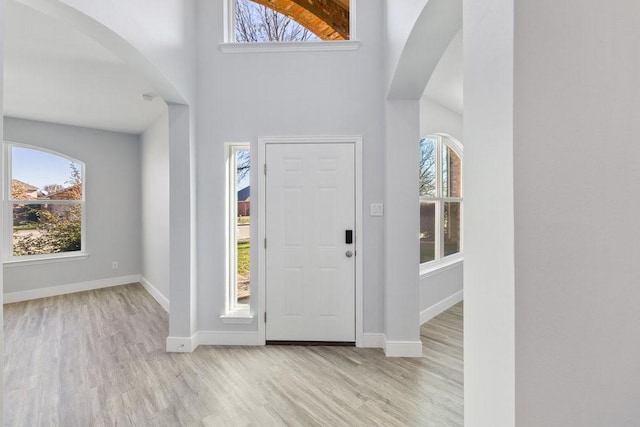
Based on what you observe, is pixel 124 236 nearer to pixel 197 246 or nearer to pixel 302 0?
pixel 197 246

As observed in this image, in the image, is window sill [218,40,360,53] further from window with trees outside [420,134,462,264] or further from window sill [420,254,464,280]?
window sill [420,254,464,280]

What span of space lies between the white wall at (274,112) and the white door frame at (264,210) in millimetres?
56

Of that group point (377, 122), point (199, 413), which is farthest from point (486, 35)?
point (199, 413)

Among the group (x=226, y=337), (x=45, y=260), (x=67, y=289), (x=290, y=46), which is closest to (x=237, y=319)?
(x=226, y=337)

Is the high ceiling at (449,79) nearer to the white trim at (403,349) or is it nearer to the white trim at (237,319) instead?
the white trim at (403,349)

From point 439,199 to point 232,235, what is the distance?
265 centimetres

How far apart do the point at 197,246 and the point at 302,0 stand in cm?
267

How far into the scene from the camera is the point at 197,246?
8.32ft

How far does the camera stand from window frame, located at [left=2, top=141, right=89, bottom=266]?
3684 mm

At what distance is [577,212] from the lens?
23.4 inches

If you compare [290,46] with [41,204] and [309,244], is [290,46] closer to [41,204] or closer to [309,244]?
[309,244]

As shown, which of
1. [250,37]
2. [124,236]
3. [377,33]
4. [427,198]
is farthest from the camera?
[124,236]

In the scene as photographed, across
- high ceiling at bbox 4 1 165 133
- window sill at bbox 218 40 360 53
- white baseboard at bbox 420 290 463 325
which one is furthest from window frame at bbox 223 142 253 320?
white baseboard at bbox 420 290 463 325

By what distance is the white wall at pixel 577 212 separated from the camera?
56 centimetres
